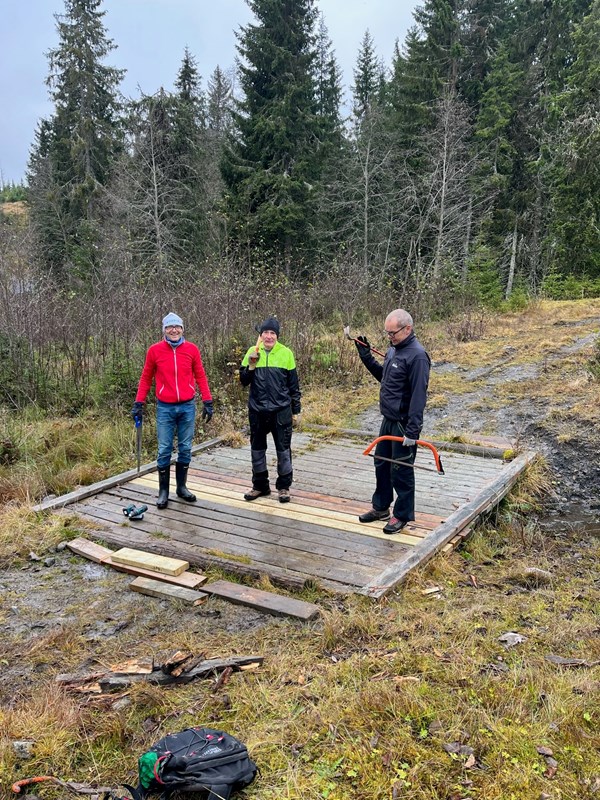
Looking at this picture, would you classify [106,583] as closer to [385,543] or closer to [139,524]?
[139,524]

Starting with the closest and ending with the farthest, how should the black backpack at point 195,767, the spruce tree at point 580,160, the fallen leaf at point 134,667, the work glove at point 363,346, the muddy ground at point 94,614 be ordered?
the black backpack at point 195,767, the fallen leaf at point 134,667, the muddy ground at point 94,614, the work glove at point 363,346, the spruce tree at point 580,160

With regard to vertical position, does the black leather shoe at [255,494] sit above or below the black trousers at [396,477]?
below

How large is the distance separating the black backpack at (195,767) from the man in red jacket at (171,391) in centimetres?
340

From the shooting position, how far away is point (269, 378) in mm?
5566

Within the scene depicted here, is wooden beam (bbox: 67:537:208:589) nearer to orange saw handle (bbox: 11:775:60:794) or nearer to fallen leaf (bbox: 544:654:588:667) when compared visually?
orange saw handle (bbox: 11:775:60:794)

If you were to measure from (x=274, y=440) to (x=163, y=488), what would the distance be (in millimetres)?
1246

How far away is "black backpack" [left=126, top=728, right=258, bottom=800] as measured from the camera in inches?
92.4

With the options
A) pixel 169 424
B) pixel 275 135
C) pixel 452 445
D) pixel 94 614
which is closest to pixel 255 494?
pixel 169 424

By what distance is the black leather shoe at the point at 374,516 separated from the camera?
5393 mm

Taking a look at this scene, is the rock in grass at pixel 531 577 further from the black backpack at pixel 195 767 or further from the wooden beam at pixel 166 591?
the black backpack at pixel 195 767

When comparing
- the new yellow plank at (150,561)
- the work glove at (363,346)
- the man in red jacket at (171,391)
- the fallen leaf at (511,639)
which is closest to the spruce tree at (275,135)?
the man in red jacket at (171,391)

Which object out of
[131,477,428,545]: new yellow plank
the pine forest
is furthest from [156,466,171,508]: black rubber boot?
the pine forest

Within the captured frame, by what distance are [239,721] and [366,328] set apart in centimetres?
1134

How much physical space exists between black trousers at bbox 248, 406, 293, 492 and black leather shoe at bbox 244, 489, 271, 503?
2 centimetres
